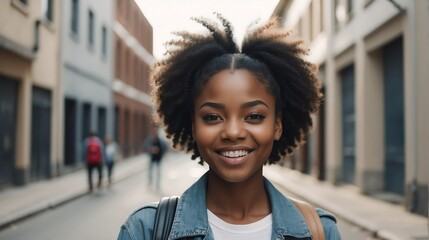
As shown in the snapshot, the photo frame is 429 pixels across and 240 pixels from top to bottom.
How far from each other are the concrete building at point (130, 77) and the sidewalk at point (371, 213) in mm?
16027

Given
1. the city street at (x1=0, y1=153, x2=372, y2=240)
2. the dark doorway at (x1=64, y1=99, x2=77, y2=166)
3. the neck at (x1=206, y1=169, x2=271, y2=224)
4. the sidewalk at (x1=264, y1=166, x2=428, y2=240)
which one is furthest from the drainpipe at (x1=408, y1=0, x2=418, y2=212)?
the dark doorway at (x1=64, y1=99, x2=77, y2=166)

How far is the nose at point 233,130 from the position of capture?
1.94m

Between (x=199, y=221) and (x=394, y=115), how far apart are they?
1274 centimetres

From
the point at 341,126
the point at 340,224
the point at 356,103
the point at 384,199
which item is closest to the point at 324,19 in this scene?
the point at 341,126

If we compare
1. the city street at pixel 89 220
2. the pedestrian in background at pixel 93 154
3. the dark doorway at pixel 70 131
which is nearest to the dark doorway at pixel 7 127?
the pedestrian in background at pixel 93 154

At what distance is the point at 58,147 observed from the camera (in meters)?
19.4

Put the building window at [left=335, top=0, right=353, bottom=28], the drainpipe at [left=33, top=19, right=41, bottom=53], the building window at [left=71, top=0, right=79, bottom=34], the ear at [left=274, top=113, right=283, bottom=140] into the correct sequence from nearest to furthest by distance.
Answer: the ear at [left=274, top=113, right=283, bottom=140]
the drainpipe at [left=33, top=19, right=41, bottom=53]
the building window at [left=335, top=0, right=353, bottom=28]
the building window at [left=71, top=0, right=79, bottom=34]

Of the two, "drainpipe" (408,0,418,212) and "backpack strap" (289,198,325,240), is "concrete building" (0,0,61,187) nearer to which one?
"drainpipe" (408,0,418,212)

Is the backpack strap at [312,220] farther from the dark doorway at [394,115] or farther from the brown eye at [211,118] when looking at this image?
the dark doorway at [394,115]

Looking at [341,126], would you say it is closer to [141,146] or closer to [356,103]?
[356,103]

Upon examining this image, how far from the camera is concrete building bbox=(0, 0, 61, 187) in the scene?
14797 mm

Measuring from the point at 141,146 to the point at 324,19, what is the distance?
2455 centimetres

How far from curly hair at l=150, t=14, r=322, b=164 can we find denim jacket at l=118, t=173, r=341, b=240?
0.35m

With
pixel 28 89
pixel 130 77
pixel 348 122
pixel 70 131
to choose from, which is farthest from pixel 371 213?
pixel 130 77
